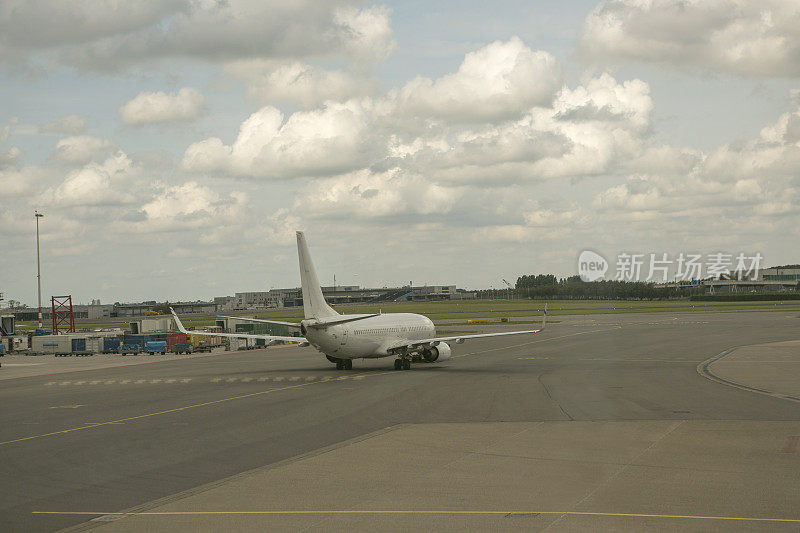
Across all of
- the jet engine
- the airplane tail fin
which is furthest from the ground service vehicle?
the airplane tail fin

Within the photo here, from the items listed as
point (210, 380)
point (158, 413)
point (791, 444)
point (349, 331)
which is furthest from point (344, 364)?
point (791, 444)

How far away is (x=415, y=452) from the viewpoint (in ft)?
76.4

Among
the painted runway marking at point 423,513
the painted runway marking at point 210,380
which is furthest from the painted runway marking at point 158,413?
the painted runway marking at point 423,513

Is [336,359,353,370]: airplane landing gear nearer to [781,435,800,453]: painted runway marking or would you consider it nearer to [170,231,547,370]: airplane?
[170,231,547,370]: airplane

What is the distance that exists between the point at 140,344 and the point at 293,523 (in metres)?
77.9

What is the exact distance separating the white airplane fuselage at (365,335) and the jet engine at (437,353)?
2158 mm

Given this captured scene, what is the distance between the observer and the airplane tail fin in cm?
4966

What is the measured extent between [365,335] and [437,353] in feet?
30.7

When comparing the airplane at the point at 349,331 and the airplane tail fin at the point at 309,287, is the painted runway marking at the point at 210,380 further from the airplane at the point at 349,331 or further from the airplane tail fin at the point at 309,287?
the airplane tail fin at the point at 309,287

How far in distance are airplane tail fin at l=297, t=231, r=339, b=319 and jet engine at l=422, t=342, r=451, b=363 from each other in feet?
35.7

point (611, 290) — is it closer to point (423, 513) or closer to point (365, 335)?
point (365, 335)

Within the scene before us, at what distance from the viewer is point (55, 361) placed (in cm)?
8038

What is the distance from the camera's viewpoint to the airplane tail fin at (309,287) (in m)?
49.7

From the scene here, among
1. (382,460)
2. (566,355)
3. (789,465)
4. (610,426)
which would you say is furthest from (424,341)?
(789,465)
